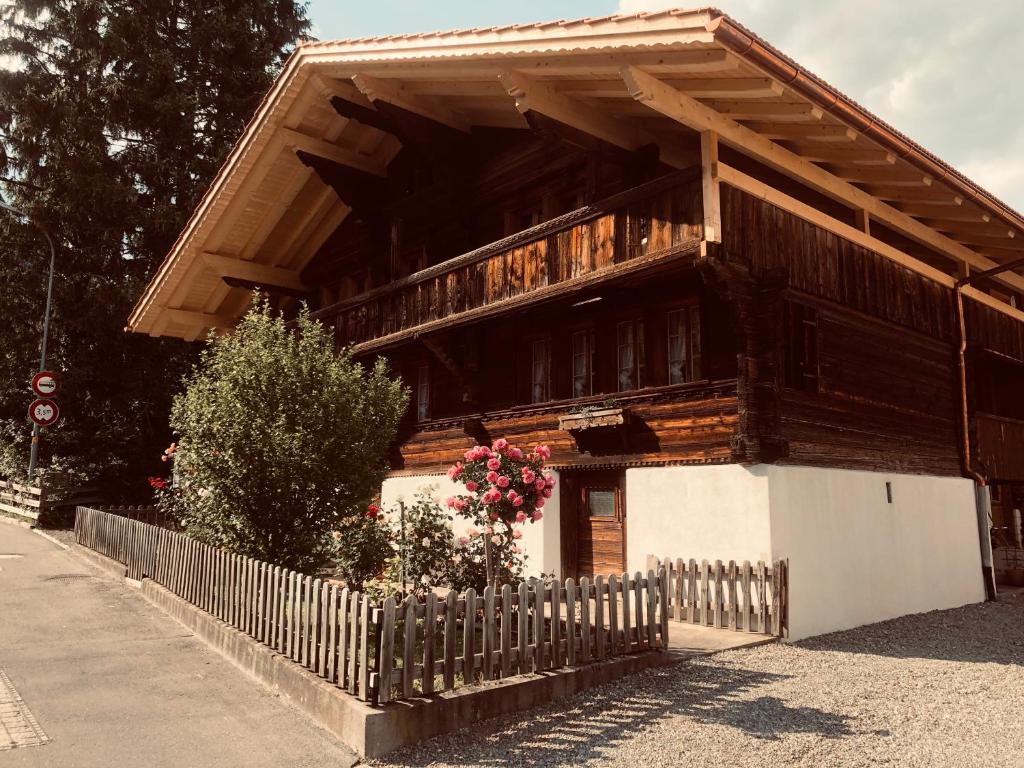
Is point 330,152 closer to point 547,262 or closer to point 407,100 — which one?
point 407,100

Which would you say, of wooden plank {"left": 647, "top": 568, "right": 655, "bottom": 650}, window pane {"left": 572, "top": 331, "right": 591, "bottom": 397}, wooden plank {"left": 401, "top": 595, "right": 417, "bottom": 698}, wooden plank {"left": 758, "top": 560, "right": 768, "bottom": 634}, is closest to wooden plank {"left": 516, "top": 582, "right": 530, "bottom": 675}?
wooden plank {"left": 401, "top": 595, "right": 417, "bottom": 698}

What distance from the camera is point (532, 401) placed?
46.0 ft

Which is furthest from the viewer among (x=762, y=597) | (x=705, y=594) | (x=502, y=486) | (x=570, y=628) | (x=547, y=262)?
(x=547, y=262)

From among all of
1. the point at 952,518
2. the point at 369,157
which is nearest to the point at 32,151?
the point at 369,157

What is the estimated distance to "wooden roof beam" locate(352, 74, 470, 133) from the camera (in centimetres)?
1398

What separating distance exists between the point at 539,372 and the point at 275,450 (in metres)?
5.53

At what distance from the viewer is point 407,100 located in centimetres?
1456

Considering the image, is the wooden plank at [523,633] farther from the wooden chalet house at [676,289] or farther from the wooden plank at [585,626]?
the wooden chalet house at [676,289]

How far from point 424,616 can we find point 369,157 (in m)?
13.5

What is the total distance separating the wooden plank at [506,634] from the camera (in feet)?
21.8

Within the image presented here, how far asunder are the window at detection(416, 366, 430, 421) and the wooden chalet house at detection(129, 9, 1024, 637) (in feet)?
0.23

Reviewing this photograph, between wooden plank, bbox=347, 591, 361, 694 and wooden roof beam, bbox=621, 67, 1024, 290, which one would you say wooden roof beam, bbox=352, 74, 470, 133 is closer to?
wooden roof beam, bbox=621, 67, 1024, 290

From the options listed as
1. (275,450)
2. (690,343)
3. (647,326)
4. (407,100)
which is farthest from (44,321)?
(690,343)

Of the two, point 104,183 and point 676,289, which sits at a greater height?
point 104,183
